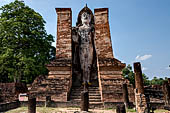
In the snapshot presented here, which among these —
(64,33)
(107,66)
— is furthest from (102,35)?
(64,33)

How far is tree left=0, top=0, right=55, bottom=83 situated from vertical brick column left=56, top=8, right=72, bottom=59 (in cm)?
477

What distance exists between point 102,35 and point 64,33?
114 inches

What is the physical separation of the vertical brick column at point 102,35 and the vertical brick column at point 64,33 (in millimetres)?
2103

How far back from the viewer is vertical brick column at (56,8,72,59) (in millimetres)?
10828

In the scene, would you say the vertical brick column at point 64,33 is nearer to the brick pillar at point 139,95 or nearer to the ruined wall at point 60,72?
the ruined wall at point 60,72

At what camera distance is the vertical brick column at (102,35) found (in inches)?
423

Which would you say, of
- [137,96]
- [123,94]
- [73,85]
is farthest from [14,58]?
[137,96]

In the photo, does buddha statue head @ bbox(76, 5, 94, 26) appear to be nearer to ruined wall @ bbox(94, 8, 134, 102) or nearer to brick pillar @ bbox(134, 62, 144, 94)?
ruined wall @ bbox(94, 8, 134, 102)

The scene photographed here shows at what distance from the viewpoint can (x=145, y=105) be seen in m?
6.23

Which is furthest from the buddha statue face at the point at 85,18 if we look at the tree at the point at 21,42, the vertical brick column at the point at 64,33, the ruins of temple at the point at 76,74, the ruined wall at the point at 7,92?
the ruined wall at the point at 7,92

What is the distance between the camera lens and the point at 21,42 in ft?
52.9

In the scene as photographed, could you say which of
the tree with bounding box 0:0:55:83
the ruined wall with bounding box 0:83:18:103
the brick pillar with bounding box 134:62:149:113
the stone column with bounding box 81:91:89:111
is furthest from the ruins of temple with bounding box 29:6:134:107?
the tree with bounding box 0:0:55:83

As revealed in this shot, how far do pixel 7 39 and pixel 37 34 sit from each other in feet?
10.1

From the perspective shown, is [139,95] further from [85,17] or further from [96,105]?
[85,17]
